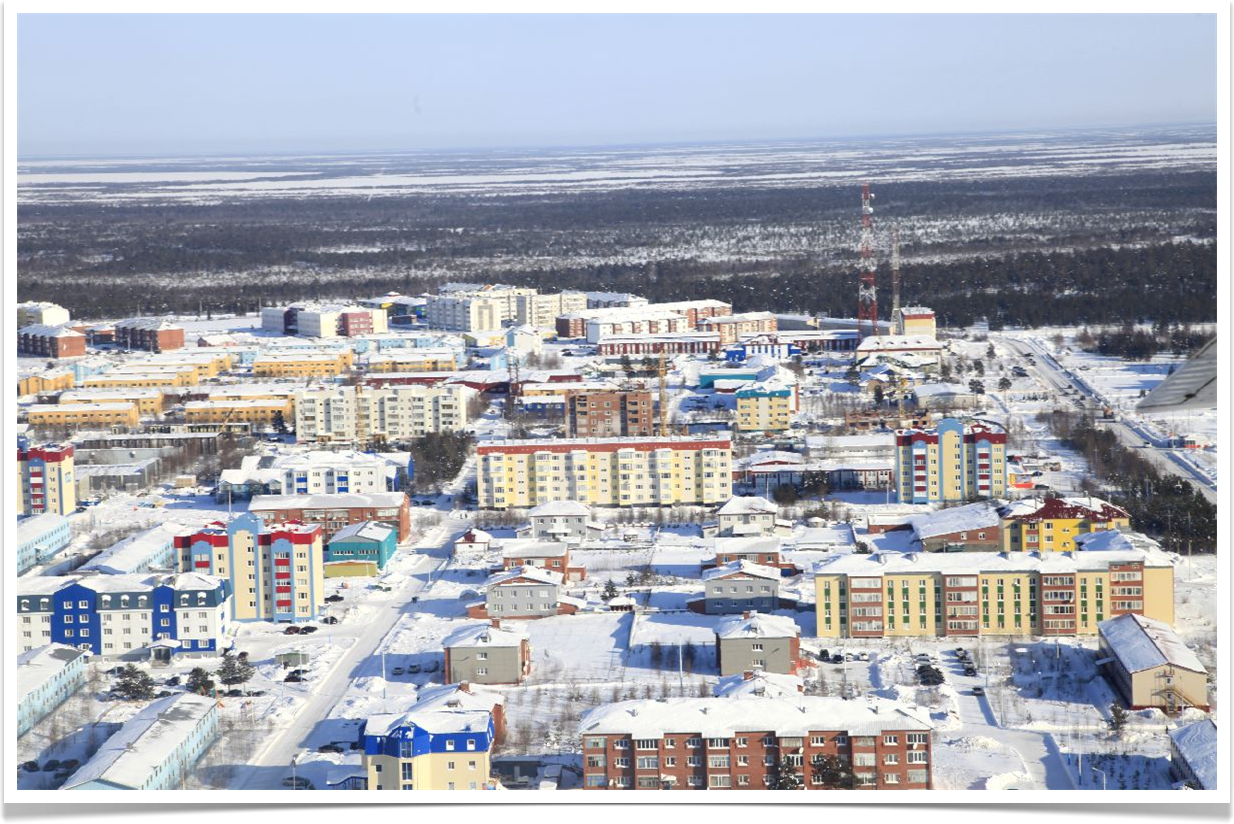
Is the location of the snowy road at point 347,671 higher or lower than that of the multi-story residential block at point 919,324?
lower

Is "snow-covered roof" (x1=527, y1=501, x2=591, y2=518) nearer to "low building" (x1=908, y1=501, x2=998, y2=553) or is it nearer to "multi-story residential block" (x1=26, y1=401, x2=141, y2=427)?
"low building" (x1=908, y1=501, x2=998, y2=553)

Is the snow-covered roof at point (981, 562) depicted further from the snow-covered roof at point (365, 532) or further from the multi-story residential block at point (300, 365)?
the multi-story residential block at point (300, 365)

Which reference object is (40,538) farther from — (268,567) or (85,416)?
(85,416)

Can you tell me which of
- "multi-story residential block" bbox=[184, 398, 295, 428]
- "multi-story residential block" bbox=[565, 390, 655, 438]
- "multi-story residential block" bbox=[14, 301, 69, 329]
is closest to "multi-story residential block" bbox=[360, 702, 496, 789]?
"multi-story residential block" bbox=[565, 390, 655, 438]

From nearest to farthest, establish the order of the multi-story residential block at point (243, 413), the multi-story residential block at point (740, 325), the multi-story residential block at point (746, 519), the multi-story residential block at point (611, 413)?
the multi-story residential block at point (746, 519) → the multi-story residential block at point (611, 413) → the multi-story residential block at point (243, 413) → the multi-story residential block at point (740, 325)

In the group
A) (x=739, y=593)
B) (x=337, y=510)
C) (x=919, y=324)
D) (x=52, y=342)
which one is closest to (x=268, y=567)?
(x=337, y=510)

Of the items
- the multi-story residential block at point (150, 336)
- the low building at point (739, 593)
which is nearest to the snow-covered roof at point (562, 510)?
the low building at point (739, 593)
